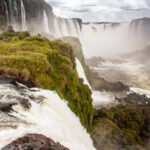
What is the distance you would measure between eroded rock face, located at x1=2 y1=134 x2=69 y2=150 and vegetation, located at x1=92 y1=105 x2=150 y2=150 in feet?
26.7

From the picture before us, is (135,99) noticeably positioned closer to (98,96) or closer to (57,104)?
(98,96)

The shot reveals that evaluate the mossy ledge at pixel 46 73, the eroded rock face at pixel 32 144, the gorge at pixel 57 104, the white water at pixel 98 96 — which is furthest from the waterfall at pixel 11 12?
the eroded rock face at pixel 32 144

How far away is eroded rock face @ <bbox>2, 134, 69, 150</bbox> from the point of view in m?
4.29

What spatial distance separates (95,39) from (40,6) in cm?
4070

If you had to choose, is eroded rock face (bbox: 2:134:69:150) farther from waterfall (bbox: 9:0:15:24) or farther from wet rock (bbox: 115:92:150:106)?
waterfall (bbox: 9:0:15:24)

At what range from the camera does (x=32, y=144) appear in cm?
457

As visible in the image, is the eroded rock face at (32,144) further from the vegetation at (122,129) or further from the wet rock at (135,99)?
the wet rock at (135,99)

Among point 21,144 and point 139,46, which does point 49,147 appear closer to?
point 21,144

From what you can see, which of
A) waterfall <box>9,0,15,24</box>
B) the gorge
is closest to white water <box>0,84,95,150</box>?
Result: the gorge

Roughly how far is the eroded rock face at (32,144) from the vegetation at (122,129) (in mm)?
8139

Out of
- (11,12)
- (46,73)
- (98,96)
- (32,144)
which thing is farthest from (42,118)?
(11,12)

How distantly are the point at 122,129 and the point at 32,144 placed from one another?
1173 cm

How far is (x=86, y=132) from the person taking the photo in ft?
36.7

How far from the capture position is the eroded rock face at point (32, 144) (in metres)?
4.29
